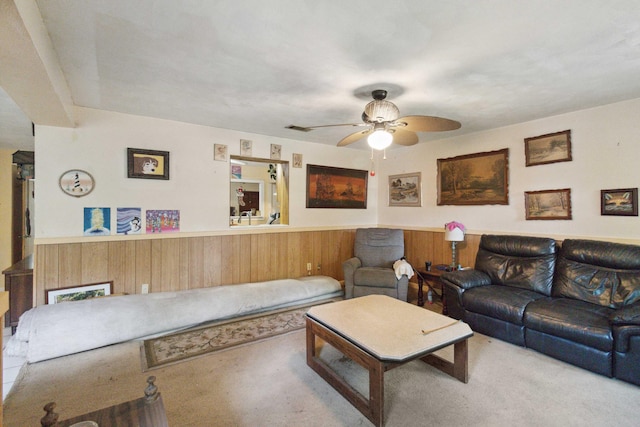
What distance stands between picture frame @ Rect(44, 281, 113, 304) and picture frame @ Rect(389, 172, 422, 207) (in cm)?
428

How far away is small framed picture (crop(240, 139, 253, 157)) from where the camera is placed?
13.7 ft

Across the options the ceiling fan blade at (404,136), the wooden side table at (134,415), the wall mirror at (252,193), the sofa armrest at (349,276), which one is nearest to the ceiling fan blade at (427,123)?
the ceiling fan blade at (404,136)

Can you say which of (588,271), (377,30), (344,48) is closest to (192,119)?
(344,48)

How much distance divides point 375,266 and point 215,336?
2437 millimetres

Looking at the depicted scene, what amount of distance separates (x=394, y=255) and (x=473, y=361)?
6.58 ft

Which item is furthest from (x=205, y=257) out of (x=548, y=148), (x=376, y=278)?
(x=548, y=148)

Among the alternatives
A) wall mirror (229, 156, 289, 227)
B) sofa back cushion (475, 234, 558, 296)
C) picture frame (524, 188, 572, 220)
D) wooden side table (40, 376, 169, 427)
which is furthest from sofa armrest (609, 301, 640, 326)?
wall mirror (229, 156, 289, 227)

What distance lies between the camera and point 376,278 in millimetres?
3941

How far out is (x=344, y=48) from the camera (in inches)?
78.5

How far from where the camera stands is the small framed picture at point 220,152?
3994 mm

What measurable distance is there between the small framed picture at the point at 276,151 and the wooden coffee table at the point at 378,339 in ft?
8.29

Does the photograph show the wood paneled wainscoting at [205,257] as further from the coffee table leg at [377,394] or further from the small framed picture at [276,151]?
the coffee table leg at [377,394]

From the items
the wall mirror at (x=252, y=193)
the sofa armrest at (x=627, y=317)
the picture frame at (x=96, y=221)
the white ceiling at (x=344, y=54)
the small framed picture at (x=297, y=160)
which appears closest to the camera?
the white ceiling at (x=344, y=54)

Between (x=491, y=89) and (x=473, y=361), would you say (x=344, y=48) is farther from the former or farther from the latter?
(x=473, y=361)
